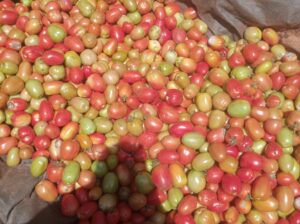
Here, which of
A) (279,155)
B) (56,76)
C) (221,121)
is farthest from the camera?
(56,76)

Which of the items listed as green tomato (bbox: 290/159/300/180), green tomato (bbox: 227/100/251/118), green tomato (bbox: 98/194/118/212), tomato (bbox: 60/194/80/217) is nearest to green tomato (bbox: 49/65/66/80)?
tomato (bbox: 60/194/80/217)

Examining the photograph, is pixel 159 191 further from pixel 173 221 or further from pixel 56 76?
pixel 56 76

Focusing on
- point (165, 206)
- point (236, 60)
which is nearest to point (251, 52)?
point (236, 60)

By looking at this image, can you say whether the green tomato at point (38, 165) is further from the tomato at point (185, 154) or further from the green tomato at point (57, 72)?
the tomato at point (185, 154)

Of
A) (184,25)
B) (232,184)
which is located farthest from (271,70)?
(232,184)

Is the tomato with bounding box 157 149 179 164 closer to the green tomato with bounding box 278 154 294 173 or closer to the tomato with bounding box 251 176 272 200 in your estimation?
the tomato with bounding box 251 176 272 200

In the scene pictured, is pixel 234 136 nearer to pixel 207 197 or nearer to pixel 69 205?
pixel 207 197

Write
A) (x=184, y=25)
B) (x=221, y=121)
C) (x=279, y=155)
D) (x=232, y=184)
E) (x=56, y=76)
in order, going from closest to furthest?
1. (x=232, y=184)
2. (x=279, y=155)
3. (x=221, y=121)
4. (x=56, y=76)
5. (x=184, y=25)
